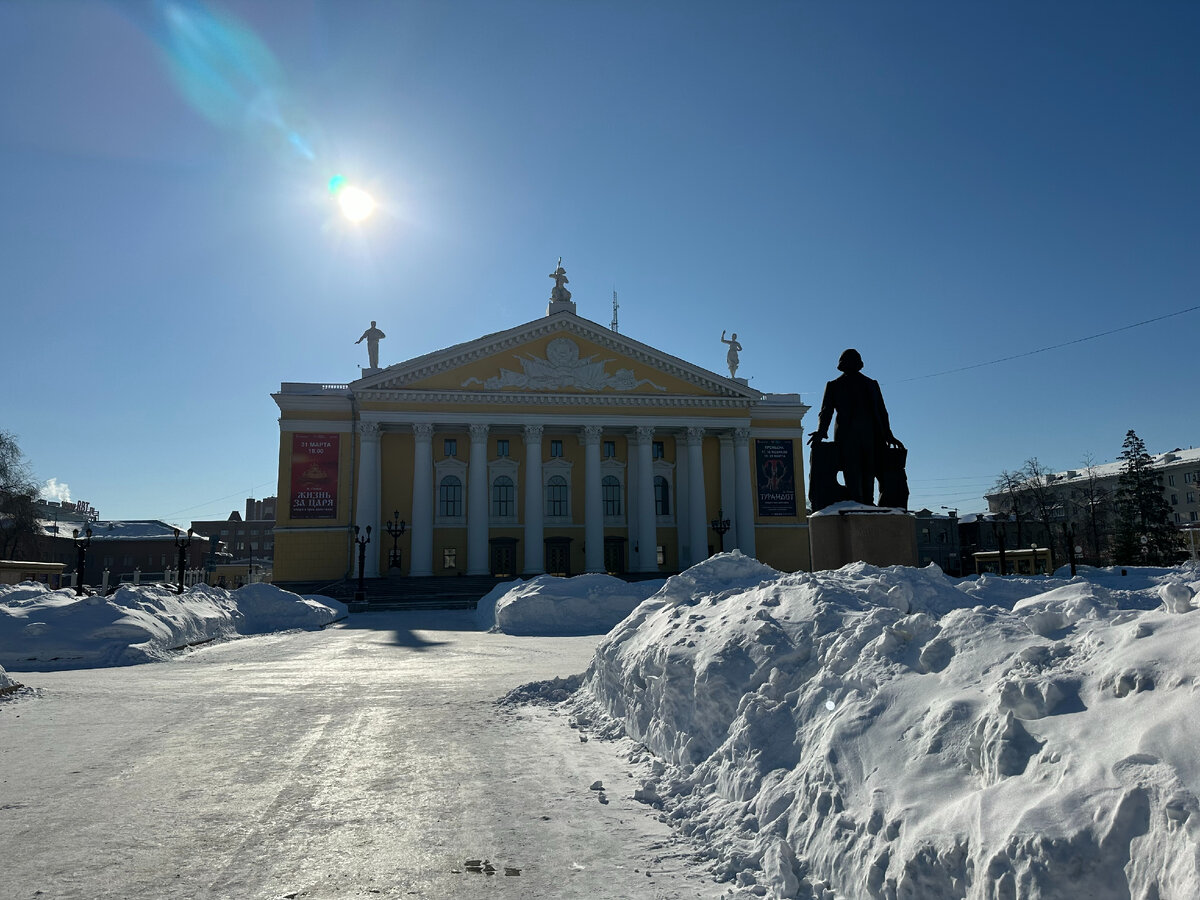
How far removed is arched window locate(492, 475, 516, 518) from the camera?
47.8 metres

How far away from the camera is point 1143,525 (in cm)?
5631

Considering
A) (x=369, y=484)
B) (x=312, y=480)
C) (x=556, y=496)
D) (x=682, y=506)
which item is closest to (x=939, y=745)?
(x=369, y=484)

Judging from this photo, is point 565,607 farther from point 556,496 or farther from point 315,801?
point 556,496

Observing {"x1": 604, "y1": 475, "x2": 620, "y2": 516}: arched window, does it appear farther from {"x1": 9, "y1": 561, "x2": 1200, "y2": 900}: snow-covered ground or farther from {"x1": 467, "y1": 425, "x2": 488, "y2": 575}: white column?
{"x1": 9, "y1": 561, "x2": 1200, "y2": 900}: snow-covered ground

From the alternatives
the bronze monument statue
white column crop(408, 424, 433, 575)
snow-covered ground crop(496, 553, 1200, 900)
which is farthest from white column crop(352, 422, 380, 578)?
snow-covered ground crop(496, 553, 1200, 900)

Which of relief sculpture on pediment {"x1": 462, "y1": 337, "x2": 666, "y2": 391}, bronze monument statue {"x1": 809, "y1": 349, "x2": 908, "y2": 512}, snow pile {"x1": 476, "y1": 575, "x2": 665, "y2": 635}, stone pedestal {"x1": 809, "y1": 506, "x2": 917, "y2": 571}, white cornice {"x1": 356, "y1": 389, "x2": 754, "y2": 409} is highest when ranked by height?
relief sculpture on pediment {"x1": 462, "y1": 337, "x2": 666, "y2": 391}

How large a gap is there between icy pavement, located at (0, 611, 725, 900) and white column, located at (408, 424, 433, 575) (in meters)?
32.1

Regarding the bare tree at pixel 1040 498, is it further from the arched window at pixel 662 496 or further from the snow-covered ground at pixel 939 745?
the snow-covered ground at pixel 939 745

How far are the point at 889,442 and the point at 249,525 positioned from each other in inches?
4534

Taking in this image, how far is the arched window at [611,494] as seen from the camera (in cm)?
4919

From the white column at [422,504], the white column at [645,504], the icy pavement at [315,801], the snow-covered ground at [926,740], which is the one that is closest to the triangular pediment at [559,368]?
the white column at [645,504]

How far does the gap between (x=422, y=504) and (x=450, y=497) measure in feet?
10.7

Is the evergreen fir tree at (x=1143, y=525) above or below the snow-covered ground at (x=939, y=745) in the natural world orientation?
above

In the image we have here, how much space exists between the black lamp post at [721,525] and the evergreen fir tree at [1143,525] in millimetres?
27808
